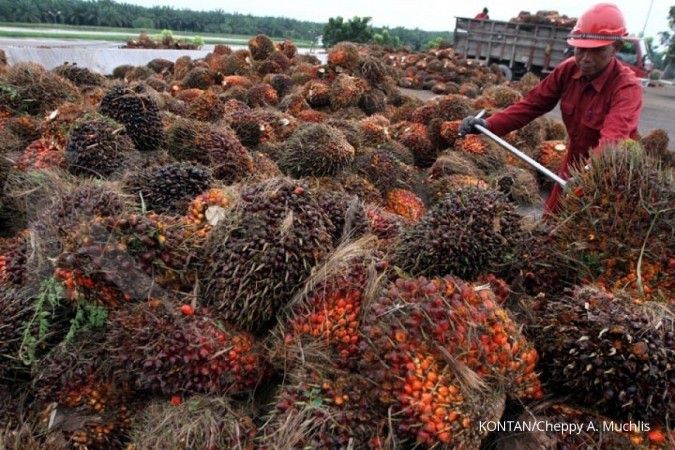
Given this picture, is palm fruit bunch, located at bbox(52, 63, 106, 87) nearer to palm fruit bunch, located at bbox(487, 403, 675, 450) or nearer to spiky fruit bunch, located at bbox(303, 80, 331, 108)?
spiky fruit bunch, located at bbox(303, 80, 331, 108)

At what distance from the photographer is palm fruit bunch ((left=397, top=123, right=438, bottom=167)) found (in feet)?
19.6

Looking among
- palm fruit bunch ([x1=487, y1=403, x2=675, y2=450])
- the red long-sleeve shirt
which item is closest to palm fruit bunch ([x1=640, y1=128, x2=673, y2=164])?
the red long-sleeve shirt

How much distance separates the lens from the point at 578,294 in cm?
176

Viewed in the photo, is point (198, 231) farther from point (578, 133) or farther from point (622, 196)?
point (578, 133)

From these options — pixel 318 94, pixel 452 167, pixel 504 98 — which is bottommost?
pixel 452 167

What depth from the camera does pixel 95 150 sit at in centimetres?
297

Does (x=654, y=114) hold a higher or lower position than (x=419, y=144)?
lower

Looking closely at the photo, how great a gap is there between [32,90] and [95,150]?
1.80 metres

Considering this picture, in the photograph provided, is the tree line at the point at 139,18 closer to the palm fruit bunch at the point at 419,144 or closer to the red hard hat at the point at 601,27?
the palm fruit bunch at the point at 419,144

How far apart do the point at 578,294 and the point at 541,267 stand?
0.30 meters

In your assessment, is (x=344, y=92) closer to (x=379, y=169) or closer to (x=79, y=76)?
(x=379, y=169)

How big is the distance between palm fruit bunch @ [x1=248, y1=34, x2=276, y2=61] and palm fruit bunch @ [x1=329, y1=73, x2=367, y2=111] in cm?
300

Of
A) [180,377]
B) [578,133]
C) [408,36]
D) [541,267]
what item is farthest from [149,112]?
[408,36]

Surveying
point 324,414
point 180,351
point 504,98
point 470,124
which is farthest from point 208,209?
point 504,98
